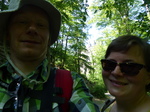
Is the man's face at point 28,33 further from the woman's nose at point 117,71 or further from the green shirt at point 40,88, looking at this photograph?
the woman's nose at point 117,71

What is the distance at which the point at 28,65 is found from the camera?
60.3 inches

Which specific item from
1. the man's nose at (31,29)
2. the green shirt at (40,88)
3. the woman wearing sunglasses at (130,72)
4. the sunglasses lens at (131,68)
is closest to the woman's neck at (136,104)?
the woman wearing sunglasses at (130,72)

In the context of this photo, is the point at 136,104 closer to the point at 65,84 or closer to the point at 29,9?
the point at 65,84

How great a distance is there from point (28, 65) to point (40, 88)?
0.87 feet

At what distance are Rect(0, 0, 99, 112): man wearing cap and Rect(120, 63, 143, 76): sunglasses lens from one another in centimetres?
43

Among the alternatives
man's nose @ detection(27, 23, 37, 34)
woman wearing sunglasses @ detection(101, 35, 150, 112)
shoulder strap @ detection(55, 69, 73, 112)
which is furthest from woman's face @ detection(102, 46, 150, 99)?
man's nose @ detection(27, 23, 37, 34)

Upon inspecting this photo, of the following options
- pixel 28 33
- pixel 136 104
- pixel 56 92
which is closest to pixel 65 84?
pixel 56 92

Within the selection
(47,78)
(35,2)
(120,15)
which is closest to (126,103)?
(47,78)

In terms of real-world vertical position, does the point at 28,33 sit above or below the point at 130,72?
above

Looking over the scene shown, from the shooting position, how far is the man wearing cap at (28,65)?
132cm

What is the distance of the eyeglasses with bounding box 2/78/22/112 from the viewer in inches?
50.9

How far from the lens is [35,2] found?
147 centimetres

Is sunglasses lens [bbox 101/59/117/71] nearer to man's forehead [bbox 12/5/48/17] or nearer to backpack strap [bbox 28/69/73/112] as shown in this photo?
backpack strap [bbox 28/69/73/112]

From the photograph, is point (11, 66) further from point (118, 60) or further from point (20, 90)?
point (118, 60)
